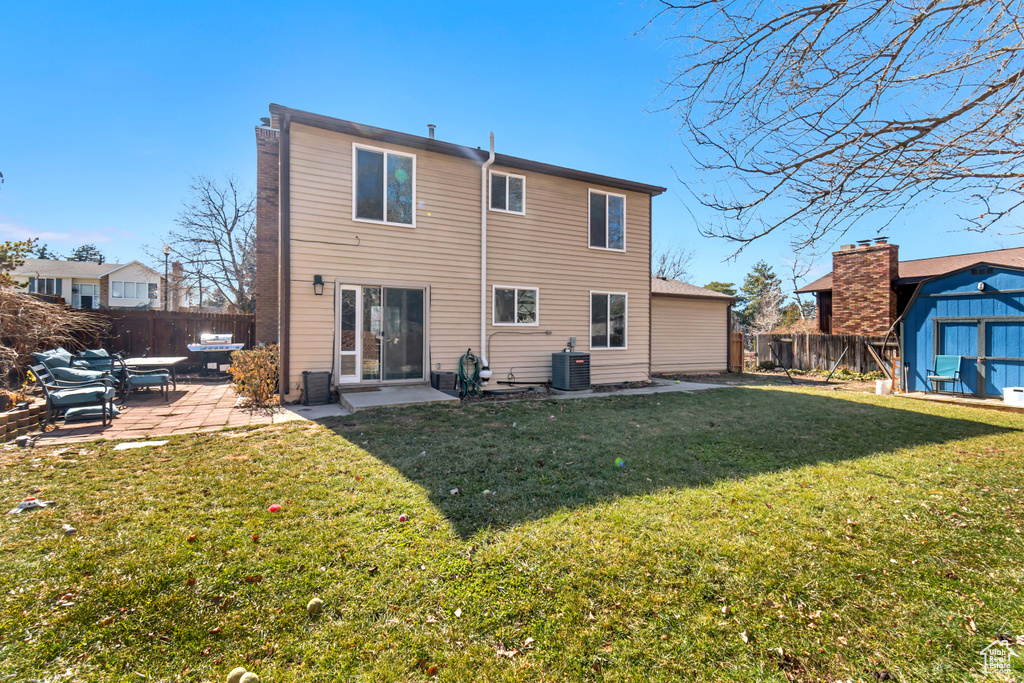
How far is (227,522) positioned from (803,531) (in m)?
4.33

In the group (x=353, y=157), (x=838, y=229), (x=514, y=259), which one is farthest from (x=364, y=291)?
(x=838, y=229)

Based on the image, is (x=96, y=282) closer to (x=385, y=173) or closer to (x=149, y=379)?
(x=149, y=379)

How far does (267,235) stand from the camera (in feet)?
36.8

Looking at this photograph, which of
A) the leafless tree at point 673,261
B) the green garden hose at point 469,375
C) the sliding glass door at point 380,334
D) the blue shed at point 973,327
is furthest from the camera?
the leafless tree at point 673,261

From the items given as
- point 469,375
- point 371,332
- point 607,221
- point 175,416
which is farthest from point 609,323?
point 175,416

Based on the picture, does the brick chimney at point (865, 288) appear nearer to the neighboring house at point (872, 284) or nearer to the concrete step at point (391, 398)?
the neighboring house at point (872, 284)

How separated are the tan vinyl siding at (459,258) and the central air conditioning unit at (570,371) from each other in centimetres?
31

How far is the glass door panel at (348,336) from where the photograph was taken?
8750 mm

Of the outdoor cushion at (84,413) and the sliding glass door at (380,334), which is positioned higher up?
the sliding glass door at (380,334)

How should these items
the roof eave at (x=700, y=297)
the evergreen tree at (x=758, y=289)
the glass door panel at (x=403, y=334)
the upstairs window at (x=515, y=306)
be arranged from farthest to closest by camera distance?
the evergreen tree at (x=758, y=289) → the roof eave at (x=700, y=297) → the upstairs window at (x=515, y=306) → the glass door panel at (x=403, y=334)

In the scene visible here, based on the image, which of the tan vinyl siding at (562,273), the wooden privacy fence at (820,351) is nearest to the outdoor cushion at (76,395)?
the tan vinyl siding at (562,273)

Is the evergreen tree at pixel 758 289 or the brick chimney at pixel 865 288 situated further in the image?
the evergreen tree at pixel 758 289

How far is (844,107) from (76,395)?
9940 millimetres

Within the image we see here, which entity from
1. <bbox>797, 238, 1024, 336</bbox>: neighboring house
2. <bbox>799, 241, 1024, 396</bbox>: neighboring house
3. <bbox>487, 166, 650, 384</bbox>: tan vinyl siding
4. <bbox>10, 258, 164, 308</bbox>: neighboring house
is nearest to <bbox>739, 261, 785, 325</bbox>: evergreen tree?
<bbox>797, 238, 1024, 336</bbox>: neighboring house
